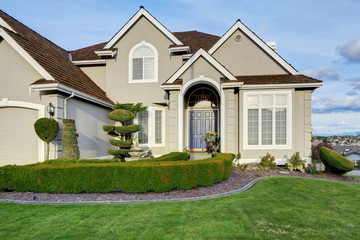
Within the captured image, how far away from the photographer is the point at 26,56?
30.8 feet

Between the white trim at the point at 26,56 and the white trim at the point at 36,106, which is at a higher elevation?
the white trim at the point at 26,56

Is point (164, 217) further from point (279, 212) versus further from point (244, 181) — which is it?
point (244, 181)

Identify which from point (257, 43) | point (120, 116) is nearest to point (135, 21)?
point (120, 116)

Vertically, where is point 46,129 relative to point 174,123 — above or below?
below

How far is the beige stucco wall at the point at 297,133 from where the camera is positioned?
11.4 meters

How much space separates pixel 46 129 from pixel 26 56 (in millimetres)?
3485

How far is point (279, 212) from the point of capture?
5.11 meters

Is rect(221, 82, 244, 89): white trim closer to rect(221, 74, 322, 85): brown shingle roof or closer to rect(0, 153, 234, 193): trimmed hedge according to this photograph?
rect(221, 74, 322, 85): brown shingle roof

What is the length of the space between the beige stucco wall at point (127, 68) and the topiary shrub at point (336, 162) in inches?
349

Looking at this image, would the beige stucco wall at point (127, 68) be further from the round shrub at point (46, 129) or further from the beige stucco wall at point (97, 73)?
the round shrub at point (46, 129)

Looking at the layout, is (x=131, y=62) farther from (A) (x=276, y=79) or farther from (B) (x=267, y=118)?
(B) (x=267, y=118)

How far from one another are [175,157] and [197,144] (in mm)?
4533

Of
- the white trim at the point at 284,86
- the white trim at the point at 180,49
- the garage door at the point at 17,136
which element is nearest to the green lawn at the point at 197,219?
the garage door at the point at 17,136

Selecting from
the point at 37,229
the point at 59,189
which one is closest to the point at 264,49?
the point at 59,189
